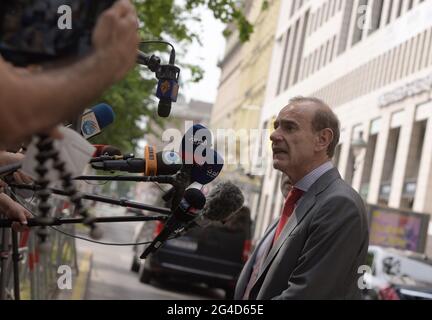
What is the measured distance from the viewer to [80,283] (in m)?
14.8

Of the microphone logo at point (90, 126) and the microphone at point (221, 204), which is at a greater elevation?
the microphone logo at point (90, 126)

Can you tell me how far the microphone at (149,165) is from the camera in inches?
121

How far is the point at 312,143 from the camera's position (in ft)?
12.0

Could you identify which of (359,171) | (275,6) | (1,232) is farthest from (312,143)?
(275,6)

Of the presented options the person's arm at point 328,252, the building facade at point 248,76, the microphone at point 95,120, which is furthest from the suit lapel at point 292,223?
the building facade at point 248,76

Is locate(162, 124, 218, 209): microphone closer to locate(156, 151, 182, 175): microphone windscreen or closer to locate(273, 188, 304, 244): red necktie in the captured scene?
locate(156, 151, 182, 175): microphone windscreen

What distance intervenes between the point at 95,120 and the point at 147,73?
1043 inches

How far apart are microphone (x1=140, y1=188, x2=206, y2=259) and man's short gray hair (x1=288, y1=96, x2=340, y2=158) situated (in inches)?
28.0

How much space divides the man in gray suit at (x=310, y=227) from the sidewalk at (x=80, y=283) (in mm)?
7592

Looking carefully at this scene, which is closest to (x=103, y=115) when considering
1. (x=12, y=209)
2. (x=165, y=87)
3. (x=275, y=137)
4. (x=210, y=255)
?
(x=165, y=87)

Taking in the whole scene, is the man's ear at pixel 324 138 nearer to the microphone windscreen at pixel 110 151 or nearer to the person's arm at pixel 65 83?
the microphone windscreen at pixel 110 151

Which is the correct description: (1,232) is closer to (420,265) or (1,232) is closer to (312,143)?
(312,143)
